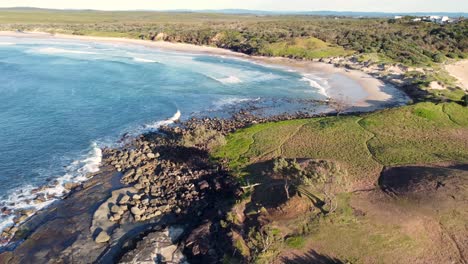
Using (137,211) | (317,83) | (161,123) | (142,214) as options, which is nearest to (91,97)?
(161,123)

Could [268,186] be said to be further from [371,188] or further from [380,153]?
[380,153]

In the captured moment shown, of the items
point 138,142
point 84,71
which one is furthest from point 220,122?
point 84,71

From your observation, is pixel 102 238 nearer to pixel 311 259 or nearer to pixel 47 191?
pixel 47 191

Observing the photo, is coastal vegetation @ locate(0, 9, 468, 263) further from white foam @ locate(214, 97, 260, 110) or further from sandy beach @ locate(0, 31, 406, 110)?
sandy beach @ locate(0, 31, 406, 110)

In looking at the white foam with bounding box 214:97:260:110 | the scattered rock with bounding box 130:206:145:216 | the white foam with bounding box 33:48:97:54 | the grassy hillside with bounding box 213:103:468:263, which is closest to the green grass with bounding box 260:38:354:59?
the white foam with bounding box 214:97:260:110

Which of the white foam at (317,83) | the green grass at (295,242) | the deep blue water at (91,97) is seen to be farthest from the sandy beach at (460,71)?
the green grass at (295,242)
